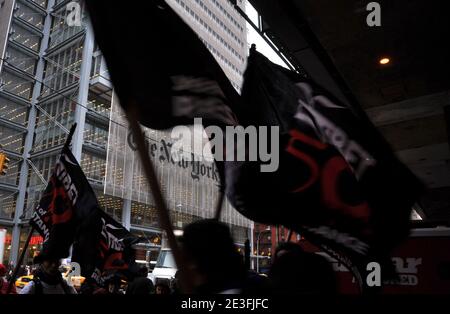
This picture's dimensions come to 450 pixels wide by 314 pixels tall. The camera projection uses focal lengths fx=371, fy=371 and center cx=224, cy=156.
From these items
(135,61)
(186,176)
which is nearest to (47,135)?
(186,176)

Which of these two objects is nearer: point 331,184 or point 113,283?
point 331,184

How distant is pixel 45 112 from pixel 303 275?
4246 centimetres

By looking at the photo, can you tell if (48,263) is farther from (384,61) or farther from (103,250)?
(384,61)

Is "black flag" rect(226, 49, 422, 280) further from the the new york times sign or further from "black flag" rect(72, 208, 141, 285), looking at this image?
"black flag" rect(72, 208, 141, 285)

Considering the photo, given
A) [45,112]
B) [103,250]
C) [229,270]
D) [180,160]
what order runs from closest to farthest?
[229,270], [103,250], [180,160], [45,112]

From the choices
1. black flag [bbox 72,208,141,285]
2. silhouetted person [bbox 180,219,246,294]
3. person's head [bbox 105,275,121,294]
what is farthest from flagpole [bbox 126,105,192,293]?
person's head [bbox 105,275,121,294]

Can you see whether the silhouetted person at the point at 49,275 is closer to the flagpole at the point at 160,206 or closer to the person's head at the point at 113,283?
the person's head at the point at 113,283

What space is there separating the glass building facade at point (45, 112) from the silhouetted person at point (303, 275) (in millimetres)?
34682

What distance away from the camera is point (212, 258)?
1.95 meters

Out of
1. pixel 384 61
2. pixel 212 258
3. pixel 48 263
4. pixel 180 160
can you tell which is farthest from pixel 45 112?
pixel 212 258

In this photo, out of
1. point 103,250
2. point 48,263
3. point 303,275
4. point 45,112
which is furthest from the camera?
point 45,112

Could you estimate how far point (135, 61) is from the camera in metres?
2.20

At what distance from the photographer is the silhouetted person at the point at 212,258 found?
1878mm

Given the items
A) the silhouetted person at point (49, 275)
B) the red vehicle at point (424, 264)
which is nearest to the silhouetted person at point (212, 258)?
the red vehicle at point (424, 264)
